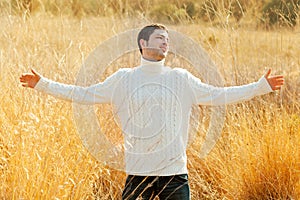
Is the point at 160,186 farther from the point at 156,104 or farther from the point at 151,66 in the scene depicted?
the point at 151,66

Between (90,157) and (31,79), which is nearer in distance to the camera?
(31,79)

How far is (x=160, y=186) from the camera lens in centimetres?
288

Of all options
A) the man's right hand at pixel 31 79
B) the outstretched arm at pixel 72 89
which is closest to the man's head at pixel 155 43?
the outstretched arm at pixel 72 89

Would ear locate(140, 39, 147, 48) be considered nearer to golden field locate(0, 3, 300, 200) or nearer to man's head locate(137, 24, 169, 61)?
man's head locate(137, 24, 169, 61)

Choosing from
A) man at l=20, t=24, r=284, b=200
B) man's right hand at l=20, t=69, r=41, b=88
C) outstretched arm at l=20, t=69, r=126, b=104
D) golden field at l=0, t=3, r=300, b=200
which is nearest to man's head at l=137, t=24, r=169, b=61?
man at l=20, t=24, r=284, b=200

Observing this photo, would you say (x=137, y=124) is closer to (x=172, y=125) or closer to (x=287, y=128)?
(x=172, y=125)

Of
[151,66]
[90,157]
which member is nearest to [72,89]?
[151,66]

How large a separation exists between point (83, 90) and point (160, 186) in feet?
1.97

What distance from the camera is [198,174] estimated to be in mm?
3965

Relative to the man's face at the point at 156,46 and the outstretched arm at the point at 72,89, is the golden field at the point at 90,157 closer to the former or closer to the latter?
the outstretched arm at the point at 72,89

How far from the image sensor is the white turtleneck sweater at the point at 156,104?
9.34 feet

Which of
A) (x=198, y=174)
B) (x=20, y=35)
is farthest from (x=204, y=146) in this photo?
(x=20, y=35)

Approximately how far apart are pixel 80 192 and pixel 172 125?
0.68 m

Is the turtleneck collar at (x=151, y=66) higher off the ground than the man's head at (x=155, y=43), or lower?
lower
